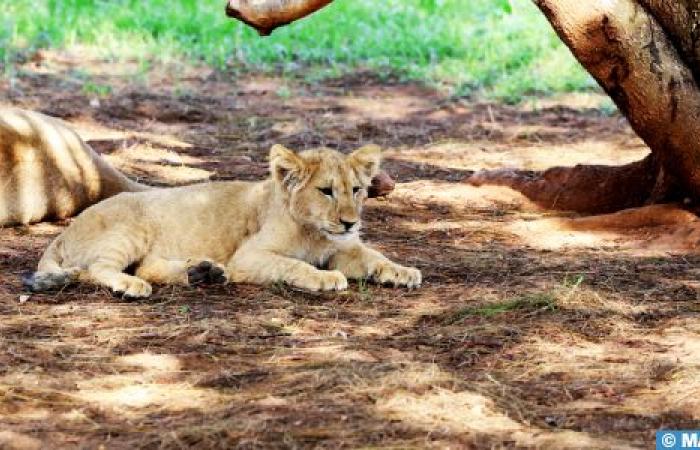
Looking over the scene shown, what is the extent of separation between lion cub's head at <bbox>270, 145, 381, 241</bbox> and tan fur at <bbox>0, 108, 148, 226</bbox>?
7.15ft

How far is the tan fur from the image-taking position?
7.95 m

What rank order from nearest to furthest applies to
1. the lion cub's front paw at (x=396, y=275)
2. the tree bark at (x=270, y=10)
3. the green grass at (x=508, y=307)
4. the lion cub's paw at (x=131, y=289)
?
the green grass at (x=508, y=307)
the lion cub's paw at (x=131, y=289)
the lion cub's front paw at (x=396, y=275)
the tree bark at (x=270, y=10)

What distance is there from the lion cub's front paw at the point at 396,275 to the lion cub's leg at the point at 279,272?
20 cm

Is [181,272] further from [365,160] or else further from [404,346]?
[404,346]

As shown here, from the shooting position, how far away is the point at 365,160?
6.46m

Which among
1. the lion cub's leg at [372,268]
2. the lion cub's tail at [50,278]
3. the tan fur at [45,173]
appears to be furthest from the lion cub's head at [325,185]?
the tan fur at [45,173]

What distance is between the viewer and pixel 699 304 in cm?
591

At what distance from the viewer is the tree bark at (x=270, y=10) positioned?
669cm

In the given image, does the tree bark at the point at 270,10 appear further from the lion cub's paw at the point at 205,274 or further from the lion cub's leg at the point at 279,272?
the lion cub's paw at the point at 205,274

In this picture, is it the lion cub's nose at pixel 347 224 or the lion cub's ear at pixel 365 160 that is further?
the lion cub's ear at pixel 365 160

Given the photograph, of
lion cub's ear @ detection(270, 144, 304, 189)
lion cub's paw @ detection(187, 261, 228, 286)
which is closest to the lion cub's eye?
lion cub's ear @ detection(270, 144, 304, 189)

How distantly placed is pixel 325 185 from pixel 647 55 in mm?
1895

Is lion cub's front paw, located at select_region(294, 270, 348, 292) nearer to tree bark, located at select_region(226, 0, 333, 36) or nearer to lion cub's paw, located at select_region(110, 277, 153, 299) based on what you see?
lion cub's paw, located at select_region(110, 277, 153, 299)

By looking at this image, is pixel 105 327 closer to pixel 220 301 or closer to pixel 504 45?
pixel 220 301
